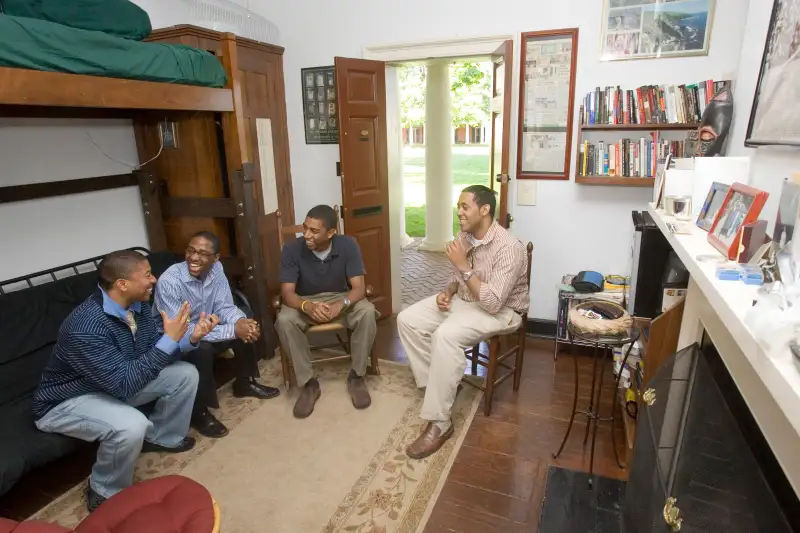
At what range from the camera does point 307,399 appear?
262 centimetres

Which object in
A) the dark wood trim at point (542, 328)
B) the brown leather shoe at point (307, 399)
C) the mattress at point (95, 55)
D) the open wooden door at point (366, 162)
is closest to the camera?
the mattress at point (95, 55)

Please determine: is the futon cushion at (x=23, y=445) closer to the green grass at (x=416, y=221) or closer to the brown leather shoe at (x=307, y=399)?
the brown leather shoe at (x=307, y=399)

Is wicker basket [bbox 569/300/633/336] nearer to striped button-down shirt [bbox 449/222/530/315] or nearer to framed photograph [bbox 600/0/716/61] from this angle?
striped button-down shirt [bbox 449/222/530/315]

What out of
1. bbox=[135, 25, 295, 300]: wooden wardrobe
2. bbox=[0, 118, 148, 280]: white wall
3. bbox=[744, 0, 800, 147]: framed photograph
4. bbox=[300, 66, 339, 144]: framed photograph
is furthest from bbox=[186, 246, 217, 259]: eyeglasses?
bbox=[744, 0, 800, 147]: framed photograph

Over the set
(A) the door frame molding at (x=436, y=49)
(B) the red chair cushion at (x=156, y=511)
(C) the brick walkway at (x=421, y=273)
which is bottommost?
(C) the brick walkway at (x=421, y=273)

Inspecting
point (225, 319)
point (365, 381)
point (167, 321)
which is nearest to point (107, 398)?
point (167, 321)

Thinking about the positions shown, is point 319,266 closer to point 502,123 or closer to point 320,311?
point 320,311

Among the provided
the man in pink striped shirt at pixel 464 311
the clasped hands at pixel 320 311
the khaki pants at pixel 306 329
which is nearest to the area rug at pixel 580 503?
the man in pink striped shirt at pixel 464 311

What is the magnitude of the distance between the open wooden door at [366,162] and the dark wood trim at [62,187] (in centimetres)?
143

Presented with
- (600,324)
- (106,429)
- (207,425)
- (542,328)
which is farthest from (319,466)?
(542,328)

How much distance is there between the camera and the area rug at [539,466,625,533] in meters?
1.77

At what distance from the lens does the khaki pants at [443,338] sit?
2299mm

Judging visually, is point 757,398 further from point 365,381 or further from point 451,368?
point 365,381

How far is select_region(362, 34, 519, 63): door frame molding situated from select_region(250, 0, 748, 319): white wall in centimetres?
4
